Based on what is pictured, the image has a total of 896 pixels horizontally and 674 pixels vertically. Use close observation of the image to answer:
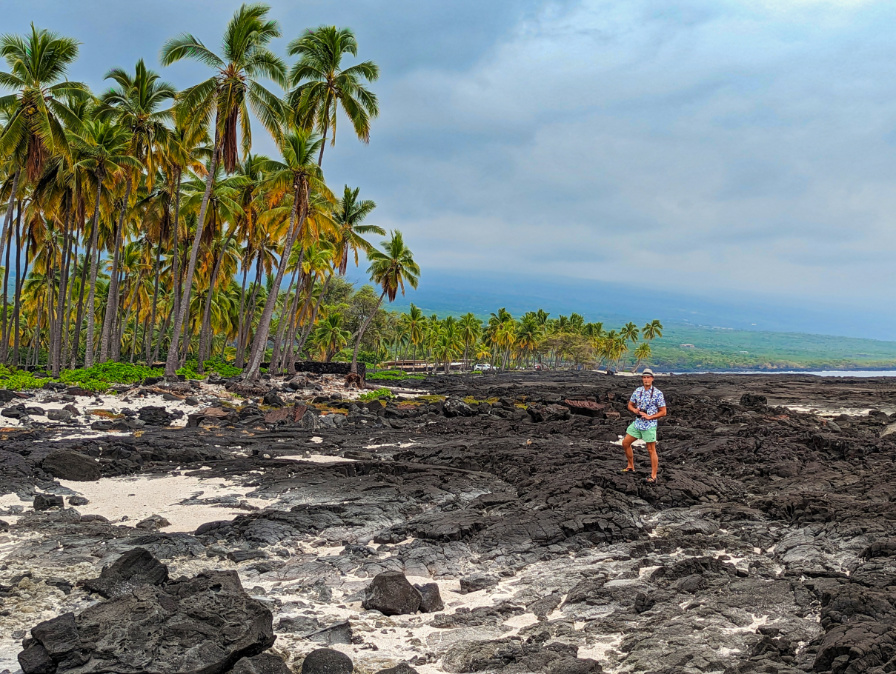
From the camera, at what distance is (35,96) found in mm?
23266

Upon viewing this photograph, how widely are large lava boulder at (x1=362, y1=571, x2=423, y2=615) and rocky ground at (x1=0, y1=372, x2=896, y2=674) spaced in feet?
0.07

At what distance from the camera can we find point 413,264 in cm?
4309

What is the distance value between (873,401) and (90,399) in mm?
37130

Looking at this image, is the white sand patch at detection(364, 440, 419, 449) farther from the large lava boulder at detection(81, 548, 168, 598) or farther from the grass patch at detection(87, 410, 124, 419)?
the large lava boulder at detection(81, 548, 168, 598)

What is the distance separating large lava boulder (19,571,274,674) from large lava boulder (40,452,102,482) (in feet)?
20.4

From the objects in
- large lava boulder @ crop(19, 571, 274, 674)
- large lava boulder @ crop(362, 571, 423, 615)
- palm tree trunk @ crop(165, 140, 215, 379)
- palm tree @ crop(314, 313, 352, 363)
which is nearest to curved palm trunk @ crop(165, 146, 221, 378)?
palm tree trunk @ crop(165, 140, 215, 379)

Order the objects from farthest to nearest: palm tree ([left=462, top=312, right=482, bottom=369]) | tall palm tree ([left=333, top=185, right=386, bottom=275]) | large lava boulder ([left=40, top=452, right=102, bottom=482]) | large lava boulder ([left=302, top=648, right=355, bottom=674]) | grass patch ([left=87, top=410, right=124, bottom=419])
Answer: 1. palm tree ([left=462, top=312, right=482, bottom=369])
2. tall palm tree ([left=333, top=185, right=386, bottom=275])
3. grass patch ([left=87, top=410, right=124, bottom=419])
4. large lava boulder ([left=40, top=452, right=102, bottom=482])
5. large lava boulder ([left=302, top=648, right=355, bottom=674])

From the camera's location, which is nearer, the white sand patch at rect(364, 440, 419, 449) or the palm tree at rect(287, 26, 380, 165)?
the white sand patch at rect(364, 440, 419, 449)

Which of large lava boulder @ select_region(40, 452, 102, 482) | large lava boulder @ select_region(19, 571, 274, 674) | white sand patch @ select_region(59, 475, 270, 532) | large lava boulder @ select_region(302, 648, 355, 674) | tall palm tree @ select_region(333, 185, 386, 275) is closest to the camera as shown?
large lava boulder @ select_region(19, 571, 274, 674)

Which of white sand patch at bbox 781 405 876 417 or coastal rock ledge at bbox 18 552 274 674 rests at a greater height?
coastal rock ledge at bbox 18 552 274 674

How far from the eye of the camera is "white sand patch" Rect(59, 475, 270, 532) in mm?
8375

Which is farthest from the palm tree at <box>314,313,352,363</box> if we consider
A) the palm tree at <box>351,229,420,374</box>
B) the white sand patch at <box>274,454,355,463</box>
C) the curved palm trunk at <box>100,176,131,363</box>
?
the white sand patch at <box>274,454,355,463</box>

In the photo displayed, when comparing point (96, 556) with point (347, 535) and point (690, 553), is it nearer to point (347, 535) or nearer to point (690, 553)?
point (347, 535)

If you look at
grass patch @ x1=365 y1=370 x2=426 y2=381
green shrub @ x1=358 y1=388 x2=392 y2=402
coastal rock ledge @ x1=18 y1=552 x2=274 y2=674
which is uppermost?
coastal rock ledge @ x1=18 y1=552 x2=274 y2=674
